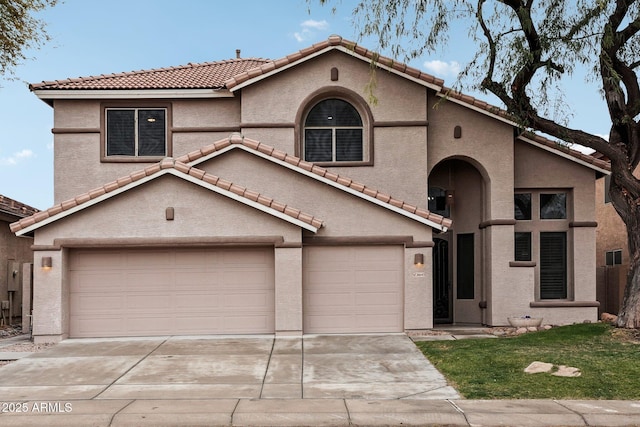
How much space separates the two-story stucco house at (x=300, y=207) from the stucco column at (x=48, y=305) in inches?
1.2

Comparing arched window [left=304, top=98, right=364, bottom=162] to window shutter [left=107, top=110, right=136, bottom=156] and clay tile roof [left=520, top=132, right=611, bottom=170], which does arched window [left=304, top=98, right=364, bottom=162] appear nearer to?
clay tile roof [left=520, top=132, right=611, bottom=170]

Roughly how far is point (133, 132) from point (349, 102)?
5859 mm

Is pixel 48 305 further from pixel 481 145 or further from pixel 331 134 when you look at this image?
pixel 481 145

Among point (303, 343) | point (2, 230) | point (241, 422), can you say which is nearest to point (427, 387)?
point (241, 422)

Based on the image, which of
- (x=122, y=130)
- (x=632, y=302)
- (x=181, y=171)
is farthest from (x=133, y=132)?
(x=632, y=302)

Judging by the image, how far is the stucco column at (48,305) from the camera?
46.0 feet

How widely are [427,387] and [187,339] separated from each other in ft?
20.6

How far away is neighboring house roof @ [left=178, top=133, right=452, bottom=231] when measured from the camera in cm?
1495

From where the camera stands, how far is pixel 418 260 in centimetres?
1490

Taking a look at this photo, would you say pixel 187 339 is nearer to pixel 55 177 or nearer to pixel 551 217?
pixel 55 177

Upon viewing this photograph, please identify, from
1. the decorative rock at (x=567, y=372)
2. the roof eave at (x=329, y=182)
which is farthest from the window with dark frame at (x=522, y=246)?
the decorative rock at (x=567, y=372)

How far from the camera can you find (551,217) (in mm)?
17562

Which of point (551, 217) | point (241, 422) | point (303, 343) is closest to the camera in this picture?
point (241, 422)

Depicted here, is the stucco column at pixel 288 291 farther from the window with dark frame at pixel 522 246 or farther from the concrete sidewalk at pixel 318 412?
the window with dark frame at pixel 522 246
